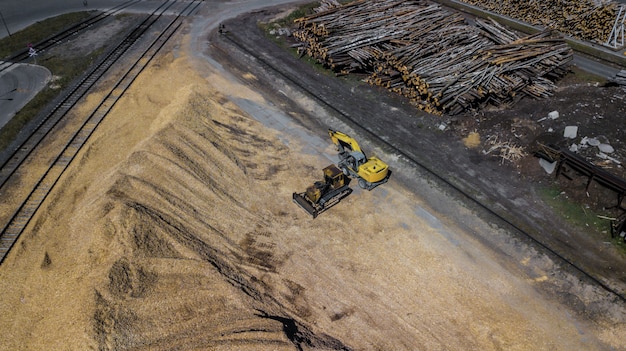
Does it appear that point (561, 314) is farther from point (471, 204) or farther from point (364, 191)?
point (364, 191)

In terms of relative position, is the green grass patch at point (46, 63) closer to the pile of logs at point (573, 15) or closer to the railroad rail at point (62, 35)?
the railroad rail at point (62, 35)

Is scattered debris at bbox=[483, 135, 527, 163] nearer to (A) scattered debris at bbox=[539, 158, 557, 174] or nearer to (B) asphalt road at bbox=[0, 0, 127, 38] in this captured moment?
(A) scattered debris at bbox=[539, 158, 557, 174]

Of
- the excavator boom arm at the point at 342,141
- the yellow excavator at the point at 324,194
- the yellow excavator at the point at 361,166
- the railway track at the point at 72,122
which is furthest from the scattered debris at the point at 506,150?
the railway track at the point at 72,122

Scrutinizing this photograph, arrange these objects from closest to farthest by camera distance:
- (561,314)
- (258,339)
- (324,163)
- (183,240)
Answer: (258,339) < (561,314) < (183,240) < (324,163)

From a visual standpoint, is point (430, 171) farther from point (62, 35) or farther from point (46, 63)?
point (62, 35)

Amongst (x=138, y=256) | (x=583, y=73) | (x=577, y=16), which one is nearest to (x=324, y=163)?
(x=138, y=256)

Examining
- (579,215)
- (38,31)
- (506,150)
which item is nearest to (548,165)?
(506,150)

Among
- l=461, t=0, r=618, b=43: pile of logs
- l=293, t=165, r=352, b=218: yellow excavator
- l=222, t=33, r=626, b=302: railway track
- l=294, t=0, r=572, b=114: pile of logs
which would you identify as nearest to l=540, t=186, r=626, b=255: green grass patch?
l=222, t=33, r=626, b=302: railway track
